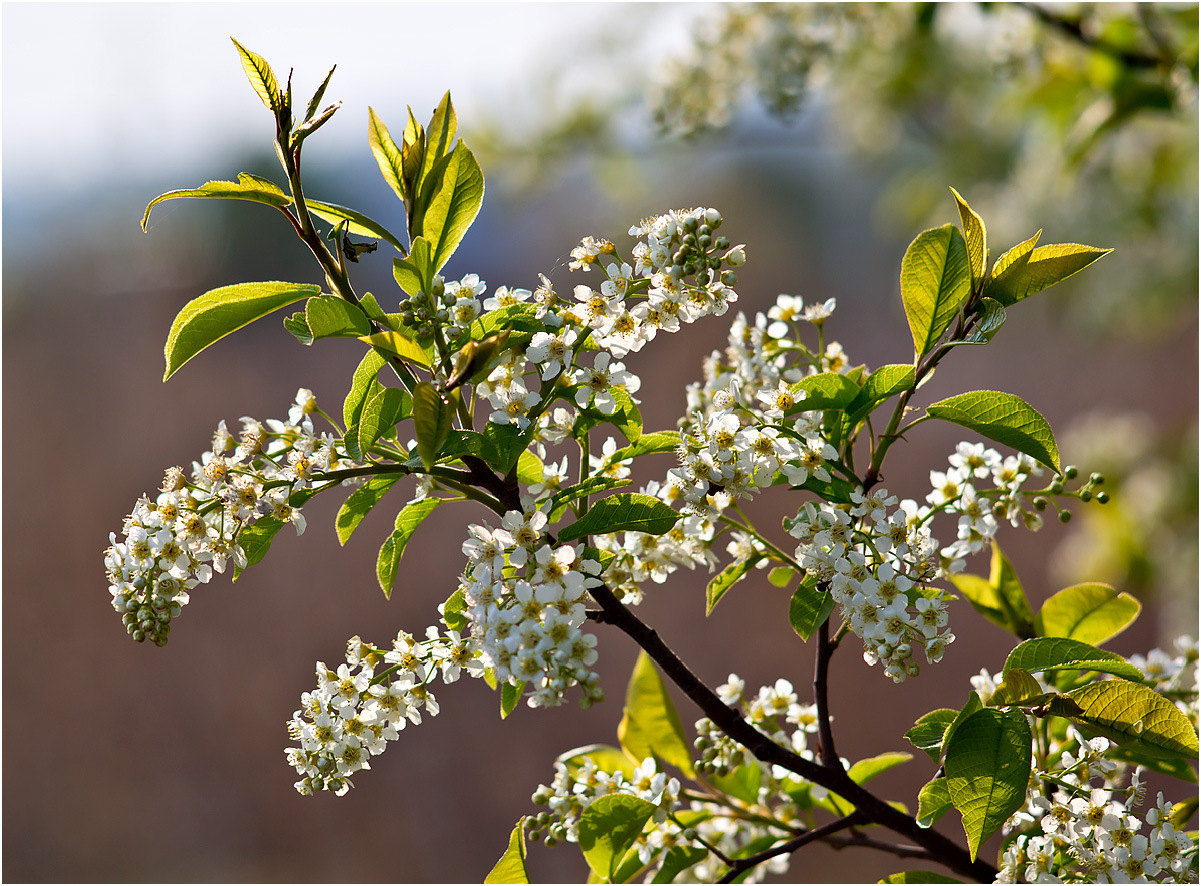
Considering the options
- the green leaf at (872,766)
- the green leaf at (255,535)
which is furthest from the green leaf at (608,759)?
the green leaf at (255,535)

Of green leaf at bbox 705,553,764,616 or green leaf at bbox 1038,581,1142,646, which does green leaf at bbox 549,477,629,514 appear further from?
green leaf at bbox 1038,581,1142,646

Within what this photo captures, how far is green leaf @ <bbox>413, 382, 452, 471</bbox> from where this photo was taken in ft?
1.11

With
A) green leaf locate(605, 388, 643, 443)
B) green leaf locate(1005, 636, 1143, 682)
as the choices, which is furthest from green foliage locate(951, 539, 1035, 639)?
green leaf locate(605, 388, 643, 443)

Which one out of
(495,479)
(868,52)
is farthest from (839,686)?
(495,479)

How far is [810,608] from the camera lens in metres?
0.42

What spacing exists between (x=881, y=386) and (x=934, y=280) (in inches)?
2.3

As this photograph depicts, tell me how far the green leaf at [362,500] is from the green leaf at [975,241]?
0.25 metres

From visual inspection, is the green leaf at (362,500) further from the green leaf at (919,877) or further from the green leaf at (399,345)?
the green leaf at (919,877)

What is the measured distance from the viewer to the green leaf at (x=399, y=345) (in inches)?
14.0

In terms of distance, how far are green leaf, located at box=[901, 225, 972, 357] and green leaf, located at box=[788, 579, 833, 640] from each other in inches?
4.4

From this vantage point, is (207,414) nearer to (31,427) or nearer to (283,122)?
(31,427)

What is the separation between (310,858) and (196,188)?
9.34ft

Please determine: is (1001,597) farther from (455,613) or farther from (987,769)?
(455,613)

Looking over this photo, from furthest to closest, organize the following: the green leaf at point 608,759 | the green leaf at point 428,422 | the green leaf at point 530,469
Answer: the green leaf at point 608,759 → the green leaf at point 530,469 → the green leaf at point 428,422
